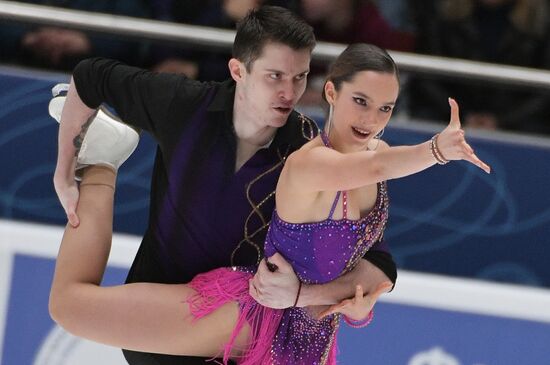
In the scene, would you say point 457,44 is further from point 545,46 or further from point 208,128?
point 208,128

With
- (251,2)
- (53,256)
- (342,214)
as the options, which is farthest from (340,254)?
(251,2)

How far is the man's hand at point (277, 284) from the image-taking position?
2973mm

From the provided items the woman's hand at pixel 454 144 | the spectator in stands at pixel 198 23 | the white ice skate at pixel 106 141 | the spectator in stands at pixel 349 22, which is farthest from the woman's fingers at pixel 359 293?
the spectator in stands at pixel 349 22

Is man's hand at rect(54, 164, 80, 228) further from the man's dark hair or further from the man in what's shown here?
the man's dark hair

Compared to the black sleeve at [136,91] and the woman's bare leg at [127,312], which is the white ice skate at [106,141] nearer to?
the black sleeve at [136,91]

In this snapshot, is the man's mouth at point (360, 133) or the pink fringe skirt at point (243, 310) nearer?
the man's mouth at point (360, 133)

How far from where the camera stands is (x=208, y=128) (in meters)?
3.21

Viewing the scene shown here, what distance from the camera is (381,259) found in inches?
125

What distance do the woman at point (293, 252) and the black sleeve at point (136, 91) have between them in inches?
8.1

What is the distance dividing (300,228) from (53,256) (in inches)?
48.8

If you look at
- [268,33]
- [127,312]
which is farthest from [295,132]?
[127,312]

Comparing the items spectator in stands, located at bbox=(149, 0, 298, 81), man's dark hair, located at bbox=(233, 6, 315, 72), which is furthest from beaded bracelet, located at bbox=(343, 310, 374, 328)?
spectator in stands, located at bbox=(149, 0, 298, 81)

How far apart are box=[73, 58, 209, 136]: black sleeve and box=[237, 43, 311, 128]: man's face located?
0.23 meters

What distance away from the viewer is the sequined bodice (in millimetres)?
2877
